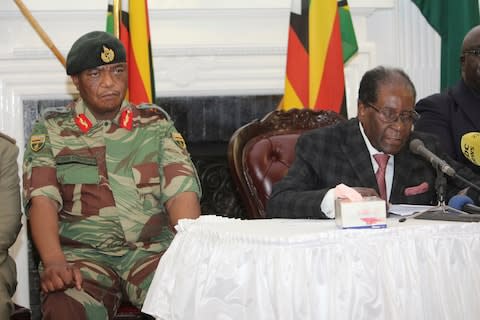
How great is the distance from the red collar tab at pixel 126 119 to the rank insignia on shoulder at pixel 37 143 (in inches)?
12.0

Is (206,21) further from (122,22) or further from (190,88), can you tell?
(122,22)

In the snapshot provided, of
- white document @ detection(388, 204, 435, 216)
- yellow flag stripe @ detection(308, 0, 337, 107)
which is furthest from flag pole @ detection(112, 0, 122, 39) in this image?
white document @ detection(388, 204, 435, 216)

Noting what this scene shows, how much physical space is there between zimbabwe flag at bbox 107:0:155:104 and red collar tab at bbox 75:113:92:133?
755 mm

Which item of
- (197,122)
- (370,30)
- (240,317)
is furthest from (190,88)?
(240,317)

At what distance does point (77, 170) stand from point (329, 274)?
150cm

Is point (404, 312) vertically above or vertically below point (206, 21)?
below

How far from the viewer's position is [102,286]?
9.34 ft

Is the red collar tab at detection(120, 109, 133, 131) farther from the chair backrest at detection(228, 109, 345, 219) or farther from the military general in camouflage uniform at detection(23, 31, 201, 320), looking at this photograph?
the chair backrest at detection(228, 109, 345, 219)

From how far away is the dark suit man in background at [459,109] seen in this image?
135 inches

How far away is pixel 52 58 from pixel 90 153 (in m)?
1.42

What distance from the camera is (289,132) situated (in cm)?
331

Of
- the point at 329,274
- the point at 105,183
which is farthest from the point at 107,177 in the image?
the point at 329,274

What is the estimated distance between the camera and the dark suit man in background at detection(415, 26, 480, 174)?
11.2 feet

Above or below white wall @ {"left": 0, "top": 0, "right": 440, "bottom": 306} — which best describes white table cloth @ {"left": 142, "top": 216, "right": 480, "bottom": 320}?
below
